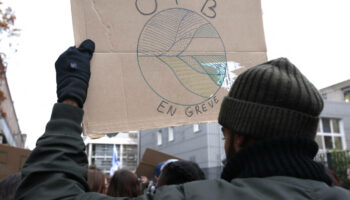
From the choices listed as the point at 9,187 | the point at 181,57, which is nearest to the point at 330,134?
the point at 181,57

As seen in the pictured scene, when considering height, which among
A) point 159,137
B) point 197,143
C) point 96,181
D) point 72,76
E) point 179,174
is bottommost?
point 159,137

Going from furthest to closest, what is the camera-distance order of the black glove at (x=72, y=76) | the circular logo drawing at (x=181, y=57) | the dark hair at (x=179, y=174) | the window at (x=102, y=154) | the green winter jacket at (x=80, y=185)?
the window at (x=102, y=154), the dark hair at (x=179, y=174), the circular logo drawing at (x=181, y=57), the black glove at (x=72, y=76), the green winter jacket at (x=80, y=185)

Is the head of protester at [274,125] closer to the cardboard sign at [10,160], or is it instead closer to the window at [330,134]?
the cardboard sign at [10,160]

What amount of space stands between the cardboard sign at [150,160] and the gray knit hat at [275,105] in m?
3.92

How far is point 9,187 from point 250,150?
6.19 feet

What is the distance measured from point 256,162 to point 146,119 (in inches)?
38.7

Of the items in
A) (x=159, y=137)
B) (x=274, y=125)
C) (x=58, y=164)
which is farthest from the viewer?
(x=159, y=137)

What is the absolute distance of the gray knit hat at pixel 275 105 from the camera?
114cm

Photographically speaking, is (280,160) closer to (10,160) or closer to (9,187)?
(9,187)

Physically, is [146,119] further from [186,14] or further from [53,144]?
[53,144]

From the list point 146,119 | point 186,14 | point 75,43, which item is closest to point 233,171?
point 146,119

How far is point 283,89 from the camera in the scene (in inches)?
45.5

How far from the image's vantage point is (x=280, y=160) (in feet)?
3.60

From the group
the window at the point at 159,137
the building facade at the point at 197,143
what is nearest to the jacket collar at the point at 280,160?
the building facade at the point at 197,143
